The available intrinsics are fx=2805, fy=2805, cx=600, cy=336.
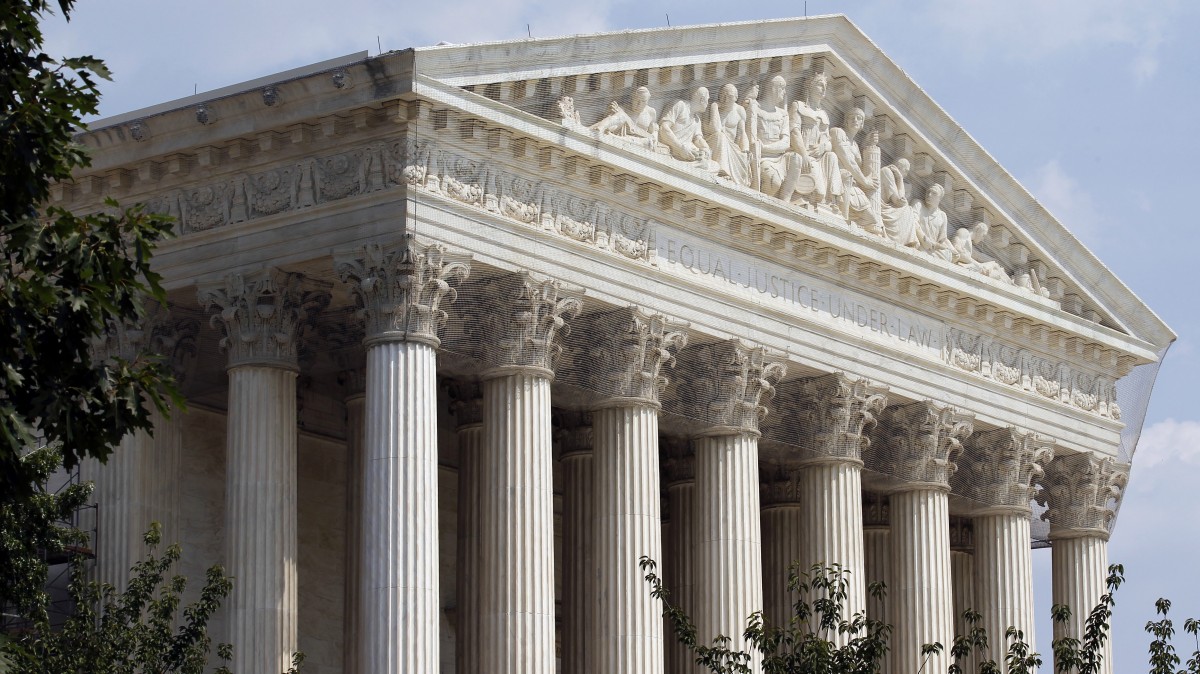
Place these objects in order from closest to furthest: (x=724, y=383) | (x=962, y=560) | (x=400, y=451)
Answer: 1. (x=400, y=451)
2. (x=724, y=383)
3. (x=962, y=560)

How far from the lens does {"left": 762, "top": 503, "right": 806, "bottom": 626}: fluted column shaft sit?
64.8m

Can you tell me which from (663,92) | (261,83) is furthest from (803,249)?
(261,83)

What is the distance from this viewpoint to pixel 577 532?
58.1 meters

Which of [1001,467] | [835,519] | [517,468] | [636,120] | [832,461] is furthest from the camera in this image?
[1001,467]

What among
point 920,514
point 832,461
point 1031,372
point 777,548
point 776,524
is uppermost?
point 1031,372

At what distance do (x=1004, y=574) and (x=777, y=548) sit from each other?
17.4ft

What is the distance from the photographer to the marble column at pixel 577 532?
57.7m

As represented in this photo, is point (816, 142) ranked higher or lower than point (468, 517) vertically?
higher

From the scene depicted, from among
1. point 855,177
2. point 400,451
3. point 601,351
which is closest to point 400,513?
point 400,451

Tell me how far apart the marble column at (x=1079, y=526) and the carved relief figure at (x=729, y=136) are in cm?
1393

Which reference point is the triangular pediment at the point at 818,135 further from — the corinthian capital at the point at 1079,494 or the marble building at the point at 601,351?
the corinthian capital at the point at 1079,494

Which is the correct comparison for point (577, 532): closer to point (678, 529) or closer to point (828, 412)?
point (678, 529)

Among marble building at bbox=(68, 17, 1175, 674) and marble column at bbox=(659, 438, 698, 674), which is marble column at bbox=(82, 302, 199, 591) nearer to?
marble building at bbox=(68, 17, 1175, 674)

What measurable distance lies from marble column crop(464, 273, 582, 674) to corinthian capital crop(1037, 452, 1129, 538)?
18.5 meters
